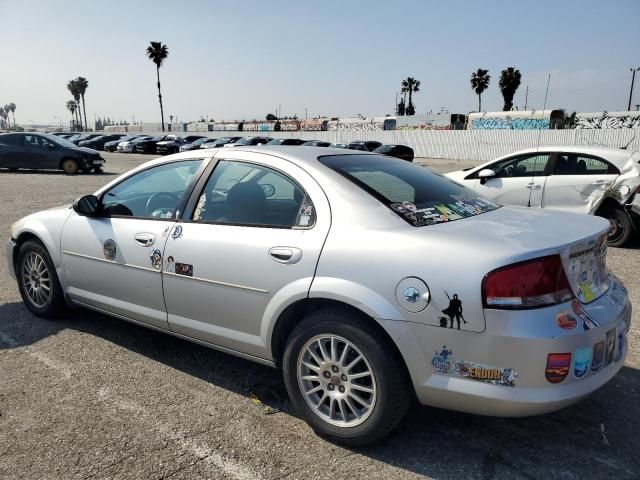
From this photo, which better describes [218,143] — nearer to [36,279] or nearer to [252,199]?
[36,279]

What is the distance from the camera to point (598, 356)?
7.77 feet

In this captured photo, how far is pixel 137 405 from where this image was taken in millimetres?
3094

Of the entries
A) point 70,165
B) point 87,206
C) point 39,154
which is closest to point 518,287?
point 87,206

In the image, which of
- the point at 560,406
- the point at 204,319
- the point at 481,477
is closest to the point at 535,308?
the point at 560,406

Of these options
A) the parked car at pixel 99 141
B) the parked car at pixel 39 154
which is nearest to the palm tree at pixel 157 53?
the parked car at pixel 99 141

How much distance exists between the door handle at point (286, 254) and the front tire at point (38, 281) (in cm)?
238

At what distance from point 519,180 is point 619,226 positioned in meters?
1.53

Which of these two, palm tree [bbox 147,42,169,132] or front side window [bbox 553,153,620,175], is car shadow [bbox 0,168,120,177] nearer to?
front side window [bbox 553,153,620,175]


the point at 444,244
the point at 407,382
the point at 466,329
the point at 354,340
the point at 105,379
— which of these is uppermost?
the point at 444,244

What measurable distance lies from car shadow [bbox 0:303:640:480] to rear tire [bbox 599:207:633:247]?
4345 millimetres

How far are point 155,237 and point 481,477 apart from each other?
7.78 ft

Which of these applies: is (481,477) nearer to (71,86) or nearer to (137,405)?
(137,405)

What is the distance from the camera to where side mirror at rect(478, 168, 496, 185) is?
8047 millimetres

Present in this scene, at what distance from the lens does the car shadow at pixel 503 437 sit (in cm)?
249
